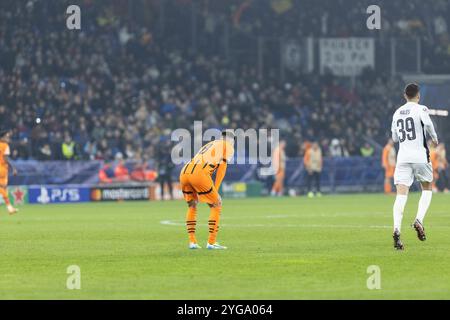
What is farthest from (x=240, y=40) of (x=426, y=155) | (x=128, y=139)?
(x=426, y=155)

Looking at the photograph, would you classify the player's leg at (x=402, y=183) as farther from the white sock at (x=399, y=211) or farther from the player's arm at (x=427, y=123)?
the player's arm at (x=427, y=123)

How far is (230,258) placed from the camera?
61.9 feet

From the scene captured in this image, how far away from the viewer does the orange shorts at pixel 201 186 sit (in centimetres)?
2033

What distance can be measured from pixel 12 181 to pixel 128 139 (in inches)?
227

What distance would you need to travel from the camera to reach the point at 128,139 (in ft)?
158

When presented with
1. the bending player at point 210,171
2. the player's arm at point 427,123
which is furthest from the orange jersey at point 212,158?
the player's arm at point 427,123

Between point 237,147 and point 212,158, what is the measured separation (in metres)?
28.5

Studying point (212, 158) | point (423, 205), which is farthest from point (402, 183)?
point (212, 158)

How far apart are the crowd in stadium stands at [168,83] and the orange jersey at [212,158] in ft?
84.4

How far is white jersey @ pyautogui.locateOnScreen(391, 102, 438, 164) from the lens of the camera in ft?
65.2

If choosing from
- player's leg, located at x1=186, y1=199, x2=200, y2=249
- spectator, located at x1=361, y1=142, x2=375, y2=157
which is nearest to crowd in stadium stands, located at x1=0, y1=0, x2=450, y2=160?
spectator, located at x1=361, y1=142, x2=375, y2=157

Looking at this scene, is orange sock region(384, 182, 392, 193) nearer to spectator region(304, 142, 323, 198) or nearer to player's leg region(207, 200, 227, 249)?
spectator region(304, 142, 323, 198)

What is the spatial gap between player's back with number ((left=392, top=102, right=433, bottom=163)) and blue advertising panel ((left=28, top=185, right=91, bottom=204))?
26342 millimetres
